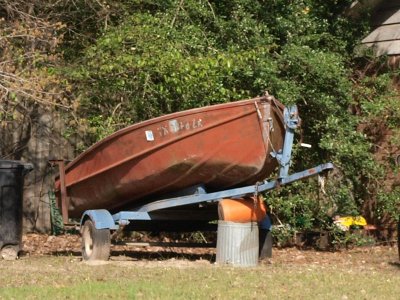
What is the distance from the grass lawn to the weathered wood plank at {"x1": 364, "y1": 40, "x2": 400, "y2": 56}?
4749mm

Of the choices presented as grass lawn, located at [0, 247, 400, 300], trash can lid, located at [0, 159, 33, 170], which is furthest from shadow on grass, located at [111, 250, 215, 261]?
trash can lid, located at [0, 159, 33, 170]

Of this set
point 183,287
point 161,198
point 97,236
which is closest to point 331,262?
point 161,198

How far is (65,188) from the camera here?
12.7m

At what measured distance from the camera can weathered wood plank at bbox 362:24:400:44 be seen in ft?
51.0

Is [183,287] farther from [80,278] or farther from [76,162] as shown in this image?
[76,162]

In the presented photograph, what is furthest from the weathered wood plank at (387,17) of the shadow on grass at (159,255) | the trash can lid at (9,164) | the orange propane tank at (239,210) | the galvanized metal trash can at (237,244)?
the trash can lid at (9,164)

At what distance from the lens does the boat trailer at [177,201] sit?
35.9 ft

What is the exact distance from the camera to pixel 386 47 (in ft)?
51.1

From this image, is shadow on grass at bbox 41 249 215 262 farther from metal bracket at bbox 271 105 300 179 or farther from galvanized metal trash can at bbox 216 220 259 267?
metal bracket at bbox 271 105 300 179

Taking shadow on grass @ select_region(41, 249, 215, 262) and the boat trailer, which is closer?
the boat trailer

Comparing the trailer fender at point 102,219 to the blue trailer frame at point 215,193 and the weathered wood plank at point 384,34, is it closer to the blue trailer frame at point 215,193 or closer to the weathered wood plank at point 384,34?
the blue trailer frame at point 215,193

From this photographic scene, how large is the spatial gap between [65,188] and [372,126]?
5.75 m

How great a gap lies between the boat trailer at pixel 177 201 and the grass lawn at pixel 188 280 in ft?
0.98

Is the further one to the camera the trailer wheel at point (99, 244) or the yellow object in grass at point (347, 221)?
the yellow object in grass at point (347, 221)
